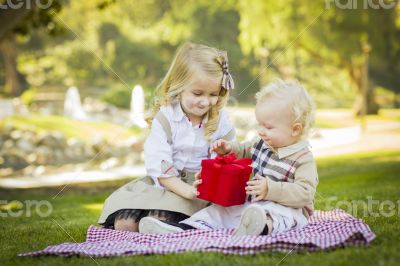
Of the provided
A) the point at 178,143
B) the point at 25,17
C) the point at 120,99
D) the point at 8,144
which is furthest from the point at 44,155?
the point at 178,143

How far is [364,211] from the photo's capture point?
3635 mm

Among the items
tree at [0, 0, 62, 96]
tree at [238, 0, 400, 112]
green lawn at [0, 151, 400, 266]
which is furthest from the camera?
tree at [238, 0, 400, 112]

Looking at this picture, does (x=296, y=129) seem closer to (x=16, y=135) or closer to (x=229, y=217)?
(x=229, y=217)

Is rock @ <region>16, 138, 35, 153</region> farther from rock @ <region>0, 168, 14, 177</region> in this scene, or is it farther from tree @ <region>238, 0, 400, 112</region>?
tree @ <region>238, 0, 400, 112</region>

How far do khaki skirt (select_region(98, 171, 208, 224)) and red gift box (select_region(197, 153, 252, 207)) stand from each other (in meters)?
0.22

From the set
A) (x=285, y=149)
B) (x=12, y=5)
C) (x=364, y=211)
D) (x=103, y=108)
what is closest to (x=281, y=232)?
(x=285, y=149)

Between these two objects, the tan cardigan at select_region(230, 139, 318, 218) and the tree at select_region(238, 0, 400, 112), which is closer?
the tan cardigan at select_region(230, 139, 318, 218)

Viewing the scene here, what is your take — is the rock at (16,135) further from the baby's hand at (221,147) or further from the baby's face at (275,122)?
the baby's face at (275,122)

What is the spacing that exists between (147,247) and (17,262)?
532mm

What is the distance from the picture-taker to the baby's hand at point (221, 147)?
3.20m

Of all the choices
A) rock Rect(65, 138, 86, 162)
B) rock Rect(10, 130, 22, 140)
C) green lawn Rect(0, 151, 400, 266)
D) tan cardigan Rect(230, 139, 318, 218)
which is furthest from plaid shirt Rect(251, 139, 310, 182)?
rock Rect(10, 130, 22, 140)

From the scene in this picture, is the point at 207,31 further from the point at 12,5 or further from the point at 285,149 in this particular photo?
the point at 285,149

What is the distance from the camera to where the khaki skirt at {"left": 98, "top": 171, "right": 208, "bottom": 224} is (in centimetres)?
312

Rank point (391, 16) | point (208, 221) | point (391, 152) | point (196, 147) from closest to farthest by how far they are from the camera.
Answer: point (208, 221)
point (196, 147)
point (391, 152)
point (391, 16)
